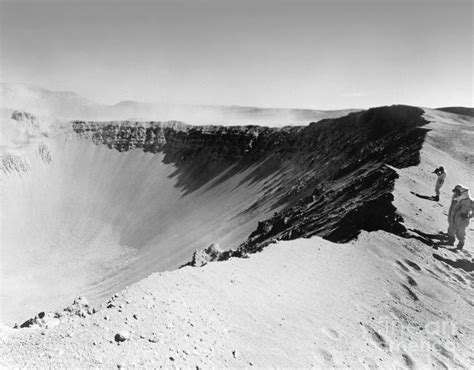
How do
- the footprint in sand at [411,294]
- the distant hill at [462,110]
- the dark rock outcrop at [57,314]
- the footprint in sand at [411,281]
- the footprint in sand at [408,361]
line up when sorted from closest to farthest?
1. the footprint in sand at [408,361]
2. the dark rock outcrop at [57,314]
3. the footprint in sand at [411,294]
4. the footprint in sand at [411,281]
5. the distant hill at [462,110]

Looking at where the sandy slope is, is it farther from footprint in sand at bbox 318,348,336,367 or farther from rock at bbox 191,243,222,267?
rock at bbox 191,243,222,267

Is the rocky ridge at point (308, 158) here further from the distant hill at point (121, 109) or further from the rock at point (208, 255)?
the distant hill at point (121, 109)

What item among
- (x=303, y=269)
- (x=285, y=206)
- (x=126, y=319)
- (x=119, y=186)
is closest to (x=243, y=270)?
(x=303, y=269)

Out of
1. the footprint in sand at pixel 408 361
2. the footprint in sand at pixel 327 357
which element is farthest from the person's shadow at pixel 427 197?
the footprint in sand at pixel 327 357

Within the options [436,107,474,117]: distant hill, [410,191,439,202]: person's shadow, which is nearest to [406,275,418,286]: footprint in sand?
[410,191,439,202]: person's shadow

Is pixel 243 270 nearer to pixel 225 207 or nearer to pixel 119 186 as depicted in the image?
pixel 225 207

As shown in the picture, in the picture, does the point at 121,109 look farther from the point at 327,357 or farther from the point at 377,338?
the point at 327,357
